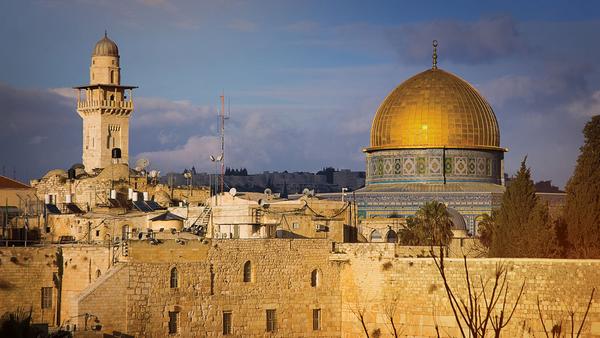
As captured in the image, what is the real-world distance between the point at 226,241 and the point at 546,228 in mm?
7758

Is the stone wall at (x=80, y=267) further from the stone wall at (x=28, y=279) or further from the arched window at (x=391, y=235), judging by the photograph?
the arched window at (x=391, y=235)

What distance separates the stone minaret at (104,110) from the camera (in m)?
64.8

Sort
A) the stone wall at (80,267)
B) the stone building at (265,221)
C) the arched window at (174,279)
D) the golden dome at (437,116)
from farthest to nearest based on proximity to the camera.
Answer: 1. the golden dome at (437,116)
2. the stone building at (265,221)
3. the stone wall at (80,267)
4. the arched window at (174,279)

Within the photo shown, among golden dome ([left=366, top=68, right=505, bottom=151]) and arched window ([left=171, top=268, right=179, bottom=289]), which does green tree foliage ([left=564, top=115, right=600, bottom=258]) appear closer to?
arched window ([left=171, top=268, right=179, bottom=289])

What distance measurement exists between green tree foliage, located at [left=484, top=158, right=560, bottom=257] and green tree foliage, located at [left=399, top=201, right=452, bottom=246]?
7.74 feet

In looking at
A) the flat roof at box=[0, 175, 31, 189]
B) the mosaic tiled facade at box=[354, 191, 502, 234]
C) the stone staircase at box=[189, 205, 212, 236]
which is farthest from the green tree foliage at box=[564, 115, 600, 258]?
the flat roof at box=[0, 175, 31, 189]

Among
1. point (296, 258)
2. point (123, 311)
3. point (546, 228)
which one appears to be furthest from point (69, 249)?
point (546, 228)


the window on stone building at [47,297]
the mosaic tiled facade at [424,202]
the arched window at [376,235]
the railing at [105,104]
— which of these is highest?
the railing at [105,104]

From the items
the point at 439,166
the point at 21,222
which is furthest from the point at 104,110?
the point at 21,222

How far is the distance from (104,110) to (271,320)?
3500 centimetres

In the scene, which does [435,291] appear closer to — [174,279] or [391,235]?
[174,279]

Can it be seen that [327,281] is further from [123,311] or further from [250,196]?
[250,196]

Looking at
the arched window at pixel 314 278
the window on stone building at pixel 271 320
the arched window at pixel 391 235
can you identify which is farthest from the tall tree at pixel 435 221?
the window on stone building at pixel 271 320

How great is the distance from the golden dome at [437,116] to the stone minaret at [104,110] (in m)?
19.9
